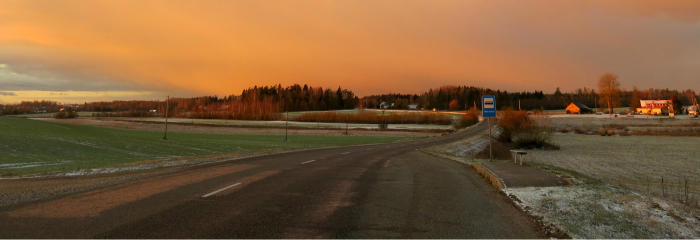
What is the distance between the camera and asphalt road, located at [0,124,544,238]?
6.24 m

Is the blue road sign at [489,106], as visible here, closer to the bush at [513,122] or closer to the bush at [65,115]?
the bush at [513,122]

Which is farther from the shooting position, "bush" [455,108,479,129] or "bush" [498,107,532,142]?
"bush" [455,108,479,129]

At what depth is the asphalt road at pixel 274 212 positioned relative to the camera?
624cm

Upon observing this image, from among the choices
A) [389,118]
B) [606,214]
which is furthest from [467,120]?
[606,214]

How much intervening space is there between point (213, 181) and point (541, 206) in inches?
365

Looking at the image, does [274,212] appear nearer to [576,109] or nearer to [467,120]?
[467,120]

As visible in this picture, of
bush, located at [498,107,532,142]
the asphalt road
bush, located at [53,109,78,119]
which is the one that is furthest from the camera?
bush, located at [53,109,78,119]

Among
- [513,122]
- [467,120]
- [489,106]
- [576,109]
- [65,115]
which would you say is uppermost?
[489,106]

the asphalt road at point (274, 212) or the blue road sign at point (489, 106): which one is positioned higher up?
the blue road sign at point (489, 106)

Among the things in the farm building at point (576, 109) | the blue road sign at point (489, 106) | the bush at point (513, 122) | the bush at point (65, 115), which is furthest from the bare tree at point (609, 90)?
the bush at point (65, 115)

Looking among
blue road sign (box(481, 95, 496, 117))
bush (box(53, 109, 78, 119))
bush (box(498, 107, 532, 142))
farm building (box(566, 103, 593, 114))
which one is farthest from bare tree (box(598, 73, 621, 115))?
bush (box(53, 109, 78, 119))

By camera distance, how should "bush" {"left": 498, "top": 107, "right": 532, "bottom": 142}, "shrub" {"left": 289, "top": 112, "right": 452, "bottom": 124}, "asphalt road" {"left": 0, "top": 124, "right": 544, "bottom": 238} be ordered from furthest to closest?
"shrub" {"left": 289, "top": 112, "right": 452, "bottom": 124} → "bush" {"left": 498, "top": 107, "right": 532, "bottom": 142} → "asphalt road" {"left": 0, "top": 124, "right": 544, "bottom": 238}

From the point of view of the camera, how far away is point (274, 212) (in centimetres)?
764

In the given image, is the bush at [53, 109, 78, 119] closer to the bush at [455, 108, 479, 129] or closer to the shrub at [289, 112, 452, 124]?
the shrub at [289, 112, 452, 124]
